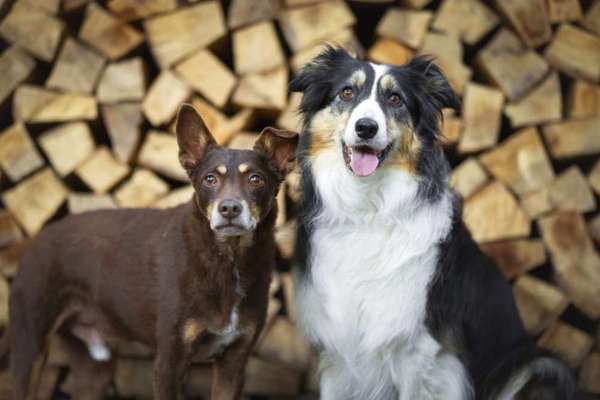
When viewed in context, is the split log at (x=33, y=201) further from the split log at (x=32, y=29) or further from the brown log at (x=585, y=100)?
the brown log at (x=585, y=100)

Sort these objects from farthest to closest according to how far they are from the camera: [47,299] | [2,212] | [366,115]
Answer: [2,212] < [47,299] < [366,115]

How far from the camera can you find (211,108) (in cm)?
478

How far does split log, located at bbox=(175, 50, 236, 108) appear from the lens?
4.70 m

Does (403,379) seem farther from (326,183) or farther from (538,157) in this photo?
(538,157)

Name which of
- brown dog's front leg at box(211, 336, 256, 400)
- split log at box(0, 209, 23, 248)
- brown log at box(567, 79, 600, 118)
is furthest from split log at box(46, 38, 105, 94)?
brown log at box(567, 79, 600, 118)

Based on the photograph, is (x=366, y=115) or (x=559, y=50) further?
(x=559, y=50)

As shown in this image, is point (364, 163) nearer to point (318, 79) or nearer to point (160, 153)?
point (318, 79)

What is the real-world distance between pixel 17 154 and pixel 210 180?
5.19 ft

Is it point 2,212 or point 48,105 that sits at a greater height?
point 48,105

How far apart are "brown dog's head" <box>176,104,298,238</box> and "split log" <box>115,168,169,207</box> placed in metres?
0.96

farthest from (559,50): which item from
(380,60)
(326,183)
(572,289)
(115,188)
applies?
A: (115,188)

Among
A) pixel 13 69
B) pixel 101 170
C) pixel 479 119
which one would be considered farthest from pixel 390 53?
pixel 13 69

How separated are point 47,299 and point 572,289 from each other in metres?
2.86

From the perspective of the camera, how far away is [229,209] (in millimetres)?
3461
